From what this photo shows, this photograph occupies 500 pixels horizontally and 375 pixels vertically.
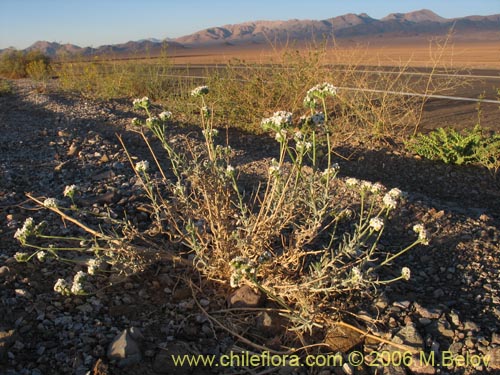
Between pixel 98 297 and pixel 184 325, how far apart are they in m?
0.63

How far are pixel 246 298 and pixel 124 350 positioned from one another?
2.80 feet

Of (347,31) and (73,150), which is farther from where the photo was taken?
(347,31)

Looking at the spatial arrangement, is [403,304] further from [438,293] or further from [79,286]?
[79,286]

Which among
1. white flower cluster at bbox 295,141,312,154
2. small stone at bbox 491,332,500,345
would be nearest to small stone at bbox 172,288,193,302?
white flower cluster at bbox 295,141,312,154

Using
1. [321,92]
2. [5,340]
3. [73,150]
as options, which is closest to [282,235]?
[321,92]

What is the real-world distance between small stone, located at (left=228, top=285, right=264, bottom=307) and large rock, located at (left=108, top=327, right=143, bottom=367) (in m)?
0.70

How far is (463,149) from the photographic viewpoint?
6605 mm

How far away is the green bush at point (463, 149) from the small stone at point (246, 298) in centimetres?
440

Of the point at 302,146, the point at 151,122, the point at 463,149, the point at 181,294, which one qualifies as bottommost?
the point at 181,294

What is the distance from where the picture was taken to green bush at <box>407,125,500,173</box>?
6.34m

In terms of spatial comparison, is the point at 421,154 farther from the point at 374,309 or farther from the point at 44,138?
the point at 44,138

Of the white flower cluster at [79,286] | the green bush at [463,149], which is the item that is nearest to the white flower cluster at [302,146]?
the white flower cluster at [79,286]

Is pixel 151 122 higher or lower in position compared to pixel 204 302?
higher

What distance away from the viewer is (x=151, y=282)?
337 cm
